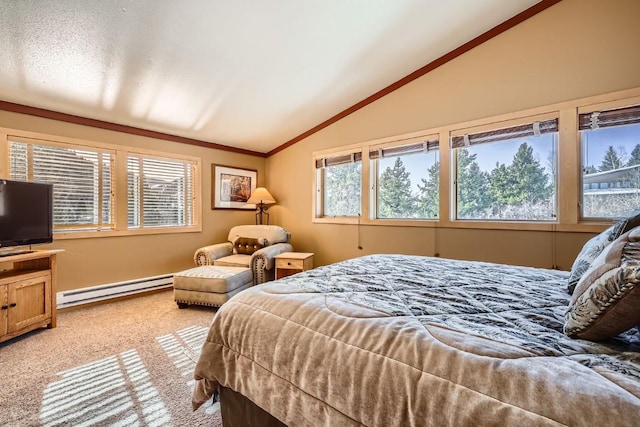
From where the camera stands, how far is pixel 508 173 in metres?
2.94

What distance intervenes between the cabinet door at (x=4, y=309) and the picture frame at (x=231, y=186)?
2.52m

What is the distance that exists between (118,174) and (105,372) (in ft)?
8.47

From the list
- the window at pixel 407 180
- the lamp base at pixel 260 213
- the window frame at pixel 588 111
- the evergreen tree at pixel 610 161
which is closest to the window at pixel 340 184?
the window at pixel 407 180

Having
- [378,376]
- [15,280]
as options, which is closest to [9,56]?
[15,280]

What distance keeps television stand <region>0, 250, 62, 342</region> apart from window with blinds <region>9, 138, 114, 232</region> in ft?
2.09

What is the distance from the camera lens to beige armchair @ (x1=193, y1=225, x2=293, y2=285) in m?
3.66

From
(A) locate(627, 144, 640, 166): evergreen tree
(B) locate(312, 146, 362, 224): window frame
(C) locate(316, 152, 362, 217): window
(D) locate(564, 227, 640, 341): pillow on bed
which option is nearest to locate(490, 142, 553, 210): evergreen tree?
(A) locate(627, 144, 640, 166): evergreen tree

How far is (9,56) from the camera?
2.27 meters

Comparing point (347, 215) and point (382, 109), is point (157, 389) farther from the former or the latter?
point (382, 109)

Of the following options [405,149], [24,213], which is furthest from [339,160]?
[24,213]

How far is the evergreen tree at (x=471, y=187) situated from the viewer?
3.07 m

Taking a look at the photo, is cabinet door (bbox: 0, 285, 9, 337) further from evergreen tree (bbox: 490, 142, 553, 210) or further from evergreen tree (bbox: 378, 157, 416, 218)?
evergreen tree (bbox: 490, 142, 553, 210)

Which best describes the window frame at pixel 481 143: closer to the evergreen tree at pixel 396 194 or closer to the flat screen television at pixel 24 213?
the evergreen tree at pixel 396 194

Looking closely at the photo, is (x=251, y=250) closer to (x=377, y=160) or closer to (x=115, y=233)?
(x=115, y=233)
